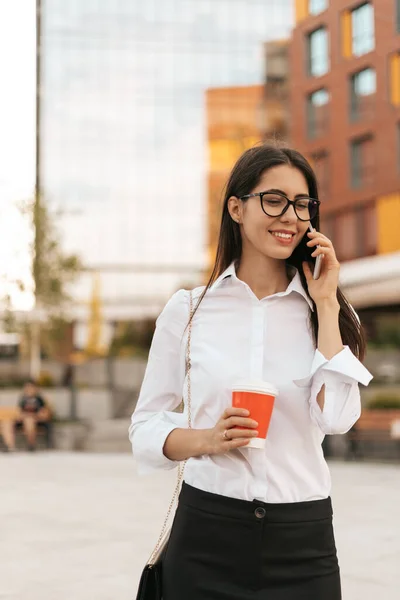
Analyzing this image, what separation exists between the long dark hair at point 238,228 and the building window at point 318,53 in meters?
33.1

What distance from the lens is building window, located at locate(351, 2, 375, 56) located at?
31.1 m

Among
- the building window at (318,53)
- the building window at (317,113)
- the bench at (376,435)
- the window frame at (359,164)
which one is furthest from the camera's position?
the building window at (317,113)

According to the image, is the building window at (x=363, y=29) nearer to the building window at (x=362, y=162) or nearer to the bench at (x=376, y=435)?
the building window at (x=362, y=162)

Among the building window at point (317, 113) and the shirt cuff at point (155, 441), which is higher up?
the building window at point (317, 113)

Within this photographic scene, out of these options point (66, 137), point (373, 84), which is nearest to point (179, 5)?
point (66, 137)

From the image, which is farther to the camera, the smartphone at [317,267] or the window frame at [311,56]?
the window frame at [311,56]

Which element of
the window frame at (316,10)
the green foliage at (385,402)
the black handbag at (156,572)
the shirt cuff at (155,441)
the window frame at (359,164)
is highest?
the window frame at (316,10)

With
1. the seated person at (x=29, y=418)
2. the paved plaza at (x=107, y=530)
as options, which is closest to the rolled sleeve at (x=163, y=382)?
the paved plaza at (x=107, y=530)

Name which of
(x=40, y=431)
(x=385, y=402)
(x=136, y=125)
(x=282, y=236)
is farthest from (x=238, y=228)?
(x=136, y=125)

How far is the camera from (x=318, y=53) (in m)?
35.4

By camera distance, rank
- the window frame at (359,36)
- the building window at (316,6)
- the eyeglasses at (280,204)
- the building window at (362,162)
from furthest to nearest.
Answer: the building window at (316,6), the building window at (362,162), the window frame at (359,36), the eyeglasses at (280,204)

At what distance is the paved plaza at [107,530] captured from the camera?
226 inches

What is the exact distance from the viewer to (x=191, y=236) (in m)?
55.5

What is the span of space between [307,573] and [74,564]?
4.60 m
